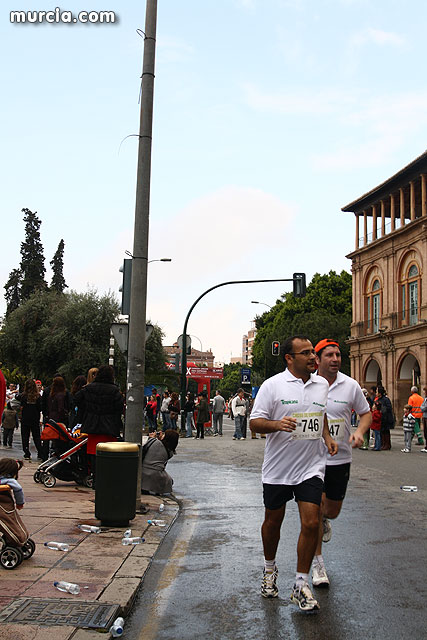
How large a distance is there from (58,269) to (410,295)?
42.9 m

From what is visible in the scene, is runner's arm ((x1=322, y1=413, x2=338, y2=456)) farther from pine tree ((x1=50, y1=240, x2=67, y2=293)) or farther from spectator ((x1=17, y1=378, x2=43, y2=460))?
pine tree ((x1=50, y1=240, x2=67, y2=293))

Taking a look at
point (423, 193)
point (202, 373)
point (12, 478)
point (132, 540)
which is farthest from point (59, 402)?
point (423, 193)

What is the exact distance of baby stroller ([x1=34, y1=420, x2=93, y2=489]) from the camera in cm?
1170

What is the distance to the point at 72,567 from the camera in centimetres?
611

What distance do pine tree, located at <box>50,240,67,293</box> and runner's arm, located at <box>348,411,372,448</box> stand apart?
72.6 m

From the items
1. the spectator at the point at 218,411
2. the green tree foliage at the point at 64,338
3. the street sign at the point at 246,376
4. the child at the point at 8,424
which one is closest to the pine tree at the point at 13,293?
the green tree foliage at the point at 64,338

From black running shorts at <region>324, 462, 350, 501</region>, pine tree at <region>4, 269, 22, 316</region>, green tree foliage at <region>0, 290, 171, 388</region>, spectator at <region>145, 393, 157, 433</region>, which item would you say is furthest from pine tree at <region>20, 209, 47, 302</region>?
black running shorts at <region>324, 462, 350, 501</region>

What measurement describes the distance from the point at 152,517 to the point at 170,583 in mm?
3290

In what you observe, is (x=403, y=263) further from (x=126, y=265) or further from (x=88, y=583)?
(x=88, y=583)

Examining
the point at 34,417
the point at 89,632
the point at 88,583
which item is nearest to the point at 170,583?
the point at 88,583

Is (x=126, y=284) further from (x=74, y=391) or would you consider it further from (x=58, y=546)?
(x=58, y=546)

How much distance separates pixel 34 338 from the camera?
51.2m

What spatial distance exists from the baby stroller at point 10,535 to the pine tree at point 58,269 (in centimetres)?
7212

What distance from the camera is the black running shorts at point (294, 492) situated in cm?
521
